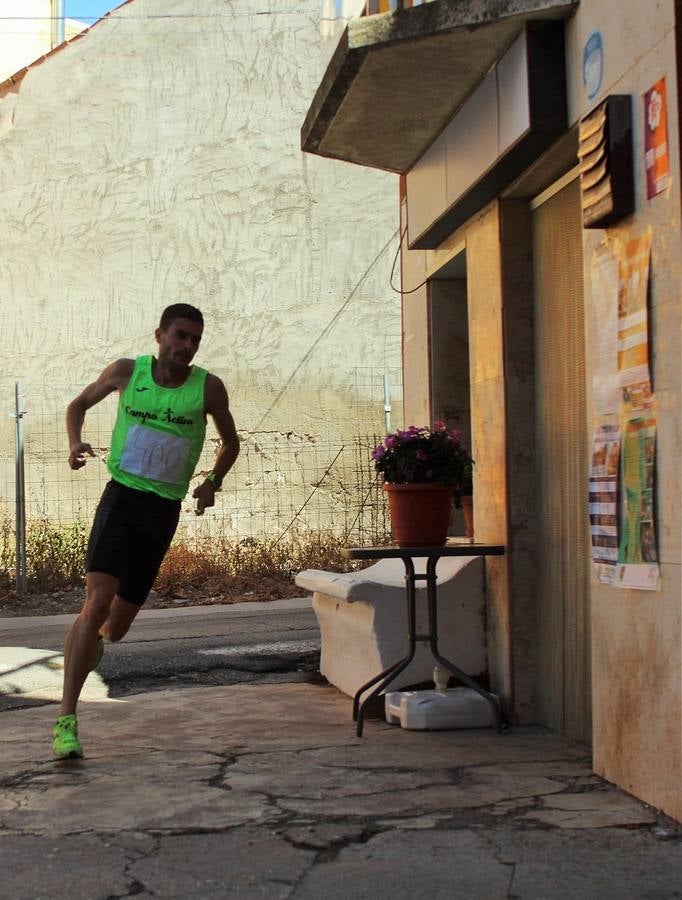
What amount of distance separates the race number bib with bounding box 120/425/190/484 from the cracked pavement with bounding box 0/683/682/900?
3.93 ft

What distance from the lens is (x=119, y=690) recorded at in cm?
736

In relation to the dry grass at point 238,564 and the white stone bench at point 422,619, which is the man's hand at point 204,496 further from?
the dry grass at point 238,564

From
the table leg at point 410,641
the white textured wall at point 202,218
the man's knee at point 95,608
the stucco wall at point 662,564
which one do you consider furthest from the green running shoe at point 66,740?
the white textured wall at point 202,218

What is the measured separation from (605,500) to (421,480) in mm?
1513

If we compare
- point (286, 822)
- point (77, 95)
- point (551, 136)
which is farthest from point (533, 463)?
point (77, 95)

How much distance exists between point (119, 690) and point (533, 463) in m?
2.94

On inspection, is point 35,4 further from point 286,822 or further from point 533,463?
point 286,822

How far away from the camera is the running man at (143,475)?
5.32 m

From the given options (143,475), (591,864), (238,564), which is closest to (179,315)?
(143,475)

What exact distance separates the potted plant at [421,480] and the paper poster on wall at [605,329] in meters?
1.37

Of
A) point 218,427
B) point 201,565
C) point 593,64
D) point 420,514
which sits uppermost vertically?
point 593,64

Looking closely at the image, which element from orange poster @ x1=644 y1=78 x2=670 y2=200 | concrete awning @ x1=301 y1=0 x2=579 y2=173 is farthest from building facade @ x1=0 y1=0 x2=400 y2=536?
orange poster @ x1=644 y1=78 x2=670 y2=200

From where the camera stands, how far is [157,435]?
5.47m

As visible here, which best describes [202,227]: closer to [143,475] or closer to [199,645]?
[199,645]
